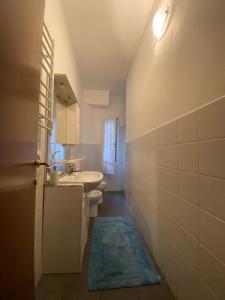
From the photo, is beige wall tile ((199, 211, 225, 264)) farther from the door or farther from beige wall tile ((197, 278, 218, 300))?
the door

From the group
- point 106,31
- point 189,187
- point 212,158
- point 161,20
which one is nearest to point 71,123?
point 106,31

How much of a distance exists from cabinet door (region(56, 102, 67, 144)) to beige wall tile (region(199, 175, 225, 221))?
5.60 feet

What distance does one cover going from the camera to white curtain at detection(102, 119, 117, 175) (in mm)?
4129

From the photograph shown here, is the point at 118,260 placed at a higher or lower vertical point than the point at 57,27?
lower

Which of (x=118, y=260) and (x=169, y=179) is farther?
(x=118, y=260)

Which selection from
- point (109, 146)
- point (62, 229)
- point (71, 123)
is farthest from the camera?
point (109, 146)

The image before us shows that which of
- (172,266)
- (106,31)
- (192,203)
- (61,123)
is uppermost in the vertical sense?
(106,31)

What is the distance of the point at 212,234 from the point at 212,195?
195 millimetres

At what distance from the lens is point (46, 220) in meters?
1.47

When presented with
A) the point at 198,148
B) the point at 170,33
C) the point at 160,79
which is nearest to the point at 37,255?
the point at 198,148

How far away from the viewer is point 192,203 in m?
1.02

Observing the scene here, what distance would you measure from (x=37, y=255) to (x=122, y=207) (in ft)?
6.53

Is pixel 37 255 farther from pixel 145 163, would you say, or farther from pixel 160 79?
pixel 160 79

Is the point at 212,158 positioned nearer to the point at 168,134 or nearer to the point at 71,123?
the point at 168,134
